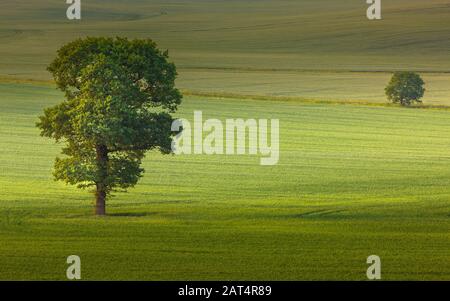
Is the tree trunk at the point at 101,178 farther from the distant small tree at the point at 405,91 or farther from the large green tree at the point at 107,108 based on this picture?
the distant small tree at the point at 405,91

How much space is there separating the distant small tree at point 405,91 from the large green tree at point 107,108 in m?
44.2

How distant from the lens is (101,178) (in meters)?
39.4

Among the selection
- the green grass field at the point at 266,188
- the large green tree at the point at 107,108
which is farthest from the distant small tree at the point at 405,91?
the large green tree at the point at 107,108

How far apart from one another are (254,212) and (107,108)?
18.7 ft

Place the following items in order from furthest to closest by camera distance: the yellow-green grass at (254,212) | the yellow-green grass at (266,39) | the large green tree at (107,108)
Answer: the yellow-green grass at (266,39)
the large green tree at (107,108)
the yellow-green grass at (254,212)

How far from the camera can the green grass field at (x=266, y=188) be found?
30000 millimetres

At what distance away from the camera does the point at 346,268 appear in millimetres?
29031

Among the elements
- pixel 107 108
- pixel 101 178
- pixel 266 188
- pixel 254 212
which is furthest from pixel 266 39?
pixel 107 108

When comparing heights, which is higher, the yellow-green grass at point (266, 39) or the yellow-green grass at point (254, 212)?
the yellow-green grass at point (266, 39)

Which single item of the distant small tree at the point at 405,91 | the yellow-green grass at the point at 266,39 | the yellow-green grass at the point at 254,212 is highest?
the yellow-green grass at the point at 266,39

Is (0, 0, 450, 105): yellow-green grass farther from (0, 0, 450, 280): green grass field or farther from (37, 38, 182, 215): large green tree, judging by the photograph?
(37, 38, 182, 215): large green tree

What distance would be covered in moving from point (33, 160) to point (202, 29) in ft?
330
